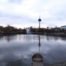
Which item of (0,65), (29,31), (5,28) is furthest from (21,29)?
(0,65)

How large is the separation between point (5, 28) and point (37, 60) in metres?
108

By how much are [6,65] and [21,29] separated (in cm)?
11306

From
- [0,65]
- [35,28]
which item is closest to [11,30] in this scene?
[35,28]

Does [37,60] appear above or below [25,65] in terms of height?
above

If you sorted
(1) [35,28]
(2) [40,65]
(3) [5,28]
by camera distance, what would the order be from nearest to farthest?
1. (2) [40,65]
2. (3) [5,28]
3. (1) [35,28]

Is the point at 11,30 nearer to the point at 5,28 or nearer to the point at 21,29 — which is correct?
the point at 5,28

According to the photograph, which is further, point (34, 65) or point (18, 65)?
point (18, 65)

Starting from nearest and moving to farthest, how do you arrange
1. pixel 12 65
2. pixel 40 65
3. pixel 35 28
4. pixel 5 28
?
pixel 40 65 → pixel 12 65 → pixel 5 28 → pixel 35 28

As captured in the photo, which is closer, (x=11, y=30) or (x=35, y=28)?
(x=11, y=30)

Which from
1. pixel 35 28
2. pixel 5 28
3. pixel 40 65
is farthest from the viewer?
pixel 35 28

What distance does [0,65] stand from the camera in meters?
9.78

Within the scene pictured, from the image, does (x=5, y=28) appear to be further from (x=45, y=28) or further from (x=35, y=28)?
(x=45, y=28)

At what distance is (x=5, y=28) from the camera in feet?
352

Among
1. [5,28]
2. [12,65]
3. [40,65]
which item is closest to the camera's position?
[40,65]
